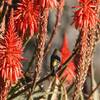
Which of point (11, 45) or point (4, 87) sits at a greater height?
point (11, 45)

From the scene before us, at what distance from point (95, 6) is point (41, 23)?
31 centimetres

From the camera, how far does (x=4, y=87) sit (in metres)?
2.06

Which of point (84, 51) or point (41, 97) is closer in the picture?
point (84, 51)

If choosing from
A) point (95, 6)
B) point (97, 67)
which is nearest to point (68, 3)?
point (97, 67)

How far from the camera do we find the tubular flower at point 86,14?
2.30 meters

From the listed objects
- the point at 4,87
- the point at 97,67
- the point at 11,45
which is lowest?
the point at 97,67

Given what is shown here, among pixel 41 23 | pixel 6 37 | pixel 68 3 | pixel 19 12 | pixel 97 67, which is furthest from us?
pixel 97 67

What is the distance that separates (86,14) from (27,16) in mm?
275

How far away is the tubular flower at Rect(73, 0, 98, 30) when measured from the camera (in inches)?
90.5

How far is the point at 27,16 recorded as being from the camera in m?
2.31

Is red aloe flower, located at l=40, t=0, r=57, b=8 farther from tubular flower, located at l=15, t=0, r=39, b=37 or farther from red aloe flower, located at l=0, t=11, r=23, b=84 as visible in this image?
red aloe flower, located at l=0, t=11, r=23, b=84

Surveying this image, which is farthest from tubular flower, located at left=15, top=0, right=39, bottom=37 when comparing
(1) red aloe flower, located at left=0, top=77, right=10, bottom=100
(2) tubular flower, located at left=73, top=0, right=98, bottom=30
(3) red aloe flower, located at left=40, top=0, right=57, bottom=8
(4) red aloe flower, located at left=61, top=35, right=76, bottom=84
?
(4) red aloe flower, located at left=61, top=35, right=76, bottom=84

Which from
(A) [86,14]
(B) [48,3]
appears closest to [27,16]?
(B) [48,3]

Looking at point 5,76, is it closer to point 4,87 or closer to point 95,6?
point 4,87
